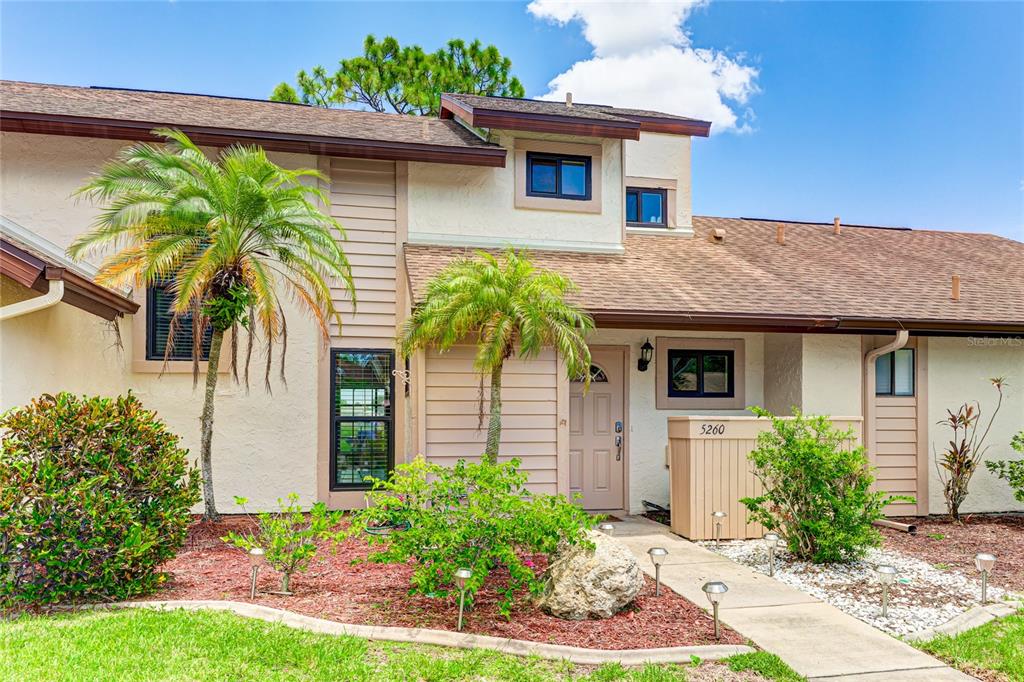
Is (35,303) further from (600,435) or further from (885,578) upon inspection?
(885,578)

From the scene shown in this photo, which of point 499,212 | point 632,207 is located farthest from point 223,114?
point 632,207

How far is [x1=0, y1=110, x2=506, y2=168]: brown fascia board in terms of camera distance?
840 cm

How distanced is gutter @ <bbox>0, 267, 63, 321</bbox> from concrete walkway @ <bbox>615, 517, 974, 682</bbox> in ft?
20.4

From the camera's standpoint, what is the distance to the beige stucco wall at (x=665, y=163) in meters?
12.9

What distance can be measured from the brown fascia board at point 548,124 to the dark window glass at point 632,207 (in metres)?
2.35

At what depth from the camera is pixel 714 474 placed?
8.40 meters

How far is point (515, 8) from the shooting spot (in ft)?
51.5

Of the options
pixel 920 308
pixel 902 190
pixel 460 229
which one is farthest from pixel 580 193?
pixel 902 190

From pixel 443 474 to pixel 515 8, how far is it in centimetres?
1323

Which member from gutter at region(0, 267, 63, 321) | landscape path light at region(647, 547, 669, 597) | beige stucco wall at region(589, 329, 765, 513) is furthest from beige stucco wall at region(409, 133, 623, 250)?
landscape path light at region(647, 547, 669, 597)

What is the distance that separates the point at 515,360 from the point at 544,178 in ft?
11.2

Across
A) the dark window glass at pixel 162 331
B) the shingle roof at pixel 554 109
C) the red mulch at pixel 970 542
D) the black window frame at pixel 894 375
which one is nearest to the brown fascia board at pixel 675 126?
the shingle roof at pixel 554 109

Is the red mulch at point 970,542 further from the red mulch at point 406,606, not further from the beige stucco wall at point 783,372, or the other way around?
the red mulch at point 406,606

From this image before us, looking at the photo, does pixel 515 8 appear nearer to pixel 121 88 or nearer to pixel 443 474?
pixel 121 88
